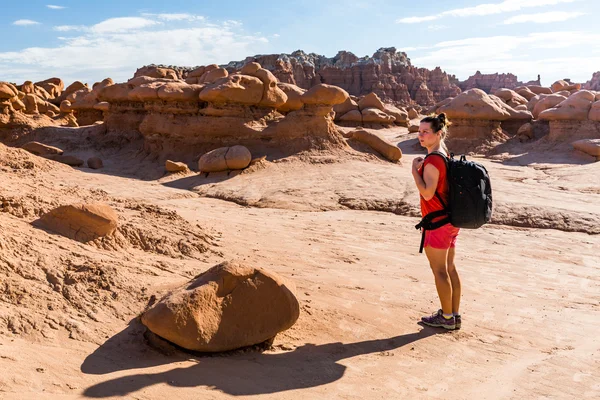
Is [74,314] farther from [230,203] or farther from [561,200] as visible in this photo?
[561,200]

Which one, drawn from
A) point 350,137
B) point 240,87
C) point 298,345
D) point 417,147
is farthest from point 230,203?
point 417,147

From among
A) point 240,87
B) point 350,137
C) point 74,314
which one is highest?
point 240,87

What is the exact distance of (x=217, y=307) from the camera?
324 cm

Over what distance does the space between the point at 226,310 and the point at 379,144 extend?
9912 millimetres

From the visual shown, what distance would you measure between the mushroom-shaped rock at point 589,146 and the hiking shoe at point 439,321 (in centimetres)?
1237

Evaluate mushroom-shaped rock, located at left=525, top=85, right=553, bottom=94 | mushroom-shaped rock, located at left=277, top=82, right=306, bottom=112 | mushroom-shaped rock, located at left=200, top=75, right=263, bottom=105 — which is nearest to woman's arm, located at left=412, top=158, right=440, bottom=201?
mushroom-shaped rock, located at left=200, top=75, right=263, bottom=105

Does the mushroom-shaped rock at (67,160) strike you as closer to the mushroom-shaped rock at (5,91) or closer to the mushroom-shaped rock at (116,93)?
the mushroom-shaped rock at (116,93)

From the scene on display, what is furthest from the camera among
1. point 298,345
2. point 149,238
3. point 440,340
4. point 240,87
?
point 240,87

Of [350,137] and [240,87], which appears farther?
[350,137]

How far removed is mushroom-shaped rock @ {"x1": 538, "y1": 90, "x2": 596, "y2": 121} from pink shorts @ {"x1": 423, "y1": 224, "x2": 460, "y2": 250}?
14.3 m

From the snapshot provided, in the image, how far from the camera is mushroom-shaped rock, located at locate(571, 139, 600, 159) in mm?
14117

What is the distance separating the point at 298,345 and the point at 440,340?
3.36ft

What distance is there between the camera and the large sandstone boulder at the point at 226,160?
11.1m

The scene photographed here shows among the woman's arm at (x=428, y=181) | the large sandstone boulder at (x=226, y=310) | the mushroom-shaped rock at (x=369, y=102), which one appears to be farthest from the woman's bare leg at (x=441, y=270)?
the mushroom-shaped rock at (x=369, y=102)
